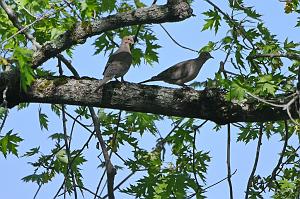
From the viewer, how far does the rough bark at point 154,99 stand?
4.57 meters

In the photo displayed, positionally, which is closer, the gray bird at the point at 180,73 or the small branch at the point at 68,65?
the small branch at the point at 68,65

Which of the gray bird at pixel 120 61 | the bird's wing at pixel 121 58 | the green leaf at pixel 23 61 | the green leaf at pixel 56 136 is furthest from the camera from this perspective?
the green leaf at pixel 56 136

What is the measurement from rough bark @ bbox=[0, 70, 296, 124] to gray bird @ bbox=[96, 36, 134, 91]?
1.76 ft

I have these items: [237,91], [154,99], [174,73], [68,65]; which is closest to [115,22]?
[154,99]

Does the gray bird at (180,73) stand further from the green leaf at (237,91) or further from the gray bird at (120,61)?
the green leaf at (237,91)

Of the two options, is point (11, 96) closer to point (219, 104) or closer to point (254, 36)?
point (219, 104)

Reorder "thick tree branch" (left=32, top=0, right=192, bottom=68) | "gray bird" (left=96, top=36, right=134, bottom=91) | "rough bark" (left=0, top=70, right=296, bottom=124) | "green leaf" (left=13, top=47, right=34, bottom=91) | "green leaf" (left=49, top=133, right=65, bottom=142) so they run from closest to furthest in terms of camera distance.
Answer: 1. "green leaf" (left=13, top=47, right=34, bottom=91)
2. "rough bark" (left=0, top=70, right=296, bottom=124)
3. "thick tree branch" (left=32, top=0, right=192, bottom=68)
4. "gray bird" (left=96, top=36, right=134, bottom=91)
5. "green leaf" (left=49, top=133, right=65, bottom=142)

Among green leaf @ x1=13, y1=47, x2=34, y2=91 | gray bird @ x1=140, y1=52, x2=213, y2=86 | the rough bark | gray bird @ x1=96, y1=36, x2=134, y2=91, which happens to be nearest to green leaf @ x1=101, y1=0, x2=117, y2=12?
gray bird @ x1=96, y1=36, x2=134, y2=91

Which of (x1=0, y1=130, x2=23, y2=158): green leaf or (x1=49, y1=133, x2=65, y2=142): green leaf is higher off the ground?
(x1=49, y1=133, x2=65, y2=142): green leaf

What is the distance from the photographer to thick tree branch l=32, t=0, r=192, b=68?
486 centimetres

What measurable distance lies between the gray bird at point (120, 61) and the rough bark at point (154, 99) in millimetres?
536

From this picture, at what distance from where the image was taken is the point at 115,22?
495 cm

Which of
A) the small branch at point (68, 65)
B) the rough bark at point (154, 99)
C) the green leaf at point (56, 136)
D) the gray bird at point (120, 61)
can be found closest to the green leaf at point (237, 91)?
the rough bark at point (154, 99)

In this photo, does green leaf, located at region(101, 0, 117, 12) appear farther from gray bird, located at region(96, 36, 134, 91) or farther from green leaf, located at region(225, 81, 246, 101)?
green leaf, located at region(225, 81, 246, 101)
